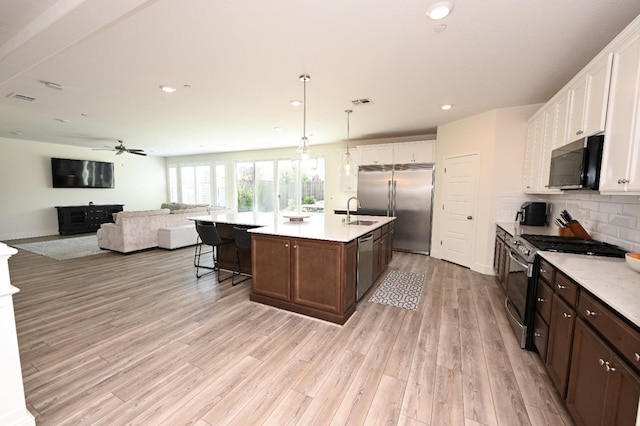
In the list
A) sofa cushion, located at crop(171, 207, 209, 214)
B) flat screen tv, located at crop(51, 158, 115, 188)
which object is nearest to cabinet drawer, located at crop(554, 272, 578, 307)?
sofa cushion, located at crop(171, 207, 209, 214)

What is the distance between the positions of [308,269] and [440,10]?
2.40 metres

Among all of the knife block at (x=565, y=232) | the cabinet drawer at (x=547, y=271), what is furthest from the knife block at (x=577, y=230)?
the cabinet drawer at (x=547, y=271)

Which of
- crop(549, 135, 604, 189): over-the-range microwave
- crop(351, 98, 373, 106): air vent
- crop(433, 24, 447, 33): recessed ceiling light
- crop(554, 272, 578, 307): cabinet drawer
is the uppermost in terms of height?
crop(351, 98, 373, 106): air vent

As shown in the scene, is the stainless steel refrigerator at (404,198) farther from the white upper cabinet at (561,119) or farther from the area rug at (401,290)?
the white upper cabinet at (561,119)

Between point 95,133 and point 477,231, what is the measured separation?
26.8 ft

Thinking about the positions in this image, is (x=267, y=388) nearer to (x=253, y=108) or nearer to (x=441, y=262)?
(x=253, y=108)

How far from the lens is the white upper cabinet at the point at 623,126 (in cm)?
161

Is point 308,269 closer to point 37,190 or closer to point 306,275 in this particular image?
point 306,275

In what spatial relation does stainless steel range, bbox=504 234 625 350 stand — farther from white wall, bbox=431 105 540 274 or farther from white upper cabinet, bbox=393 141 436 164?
white upper cabinet, bbox=393 141 436 164

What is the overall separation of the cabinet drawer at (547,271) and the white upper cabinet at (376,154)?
13.0ft

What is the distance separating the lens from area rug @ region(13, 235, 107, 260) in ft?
17.5

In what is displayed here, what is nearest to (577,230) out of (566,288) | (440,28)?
(566,288)

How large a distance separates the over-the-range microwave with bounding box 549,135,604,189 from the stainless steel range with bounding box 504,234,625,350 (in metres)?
0.50

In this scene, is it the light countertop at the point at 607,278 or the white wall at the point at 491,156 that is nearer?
the light countertop at the point at 607,278
